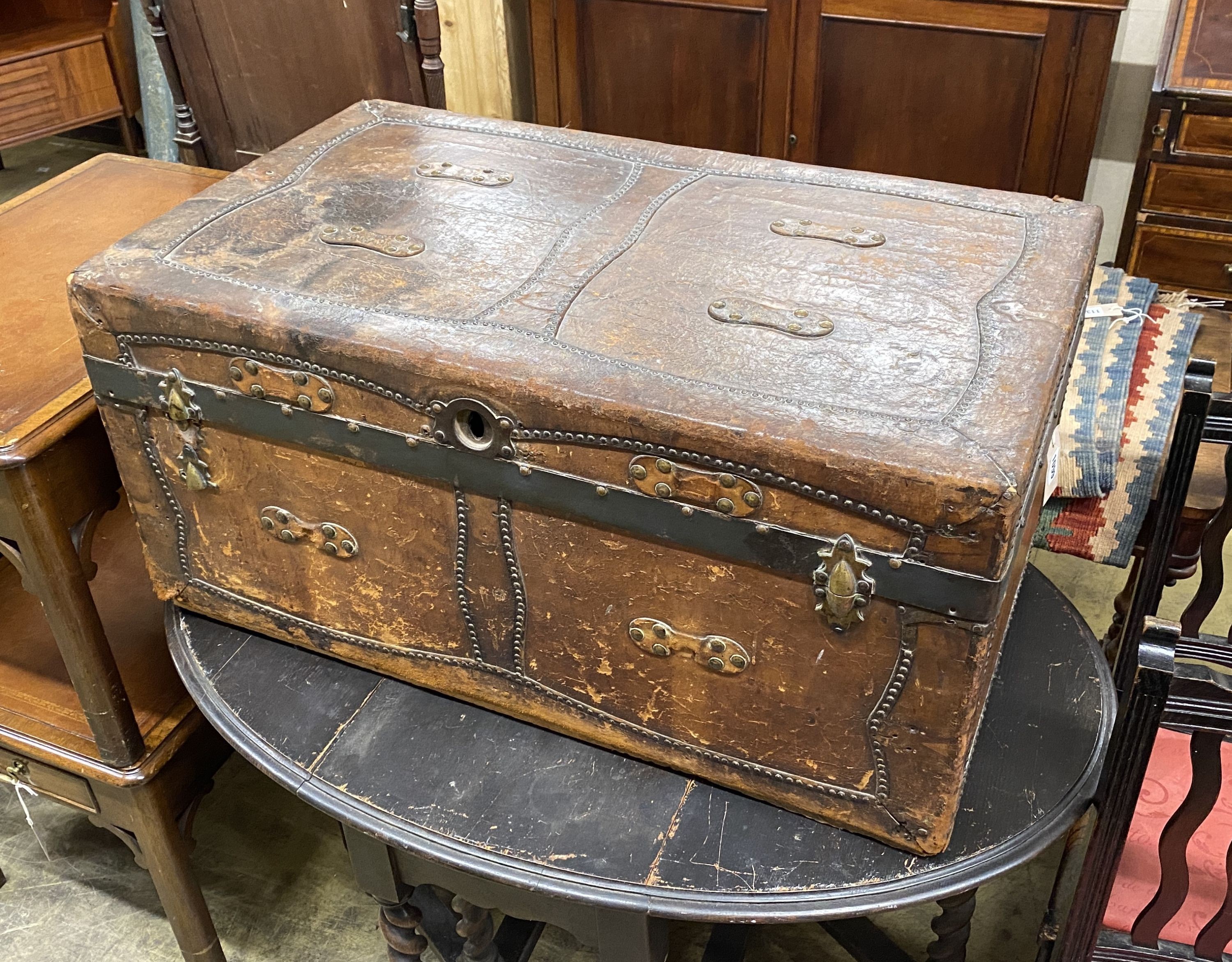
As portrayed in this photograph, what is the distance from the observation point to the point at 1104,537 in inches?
70.4

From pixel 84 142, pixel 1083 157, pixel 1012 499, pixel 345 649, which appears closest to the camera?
pixel 1012 499

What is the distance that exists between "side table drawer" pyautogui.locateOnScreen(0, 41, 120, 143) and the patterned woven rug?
3746mm

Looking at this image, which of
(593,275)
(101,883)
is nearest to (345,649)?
(593,275)

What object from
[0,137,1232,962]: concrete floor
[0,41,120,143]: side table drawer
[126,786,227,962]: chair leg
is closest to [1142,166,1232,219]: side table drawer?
[0,137,1232,962]: concrete floor

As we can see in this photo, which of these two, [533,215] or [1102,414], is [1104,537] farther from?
[533,215]

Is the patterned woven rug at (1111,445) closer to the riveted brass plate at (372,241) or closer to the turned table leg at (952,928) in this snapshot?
the turned table leg at (952,928)

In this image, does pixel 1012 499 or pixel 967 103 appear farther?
pixel 967 103

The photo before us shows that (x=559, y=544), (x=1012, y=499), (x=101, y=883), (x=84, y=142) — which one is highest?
(x=1012, y=499)

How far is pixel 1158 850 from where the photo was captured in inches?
46.3

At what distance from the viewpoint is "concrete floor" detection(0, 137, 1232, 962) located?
1885 millimetres

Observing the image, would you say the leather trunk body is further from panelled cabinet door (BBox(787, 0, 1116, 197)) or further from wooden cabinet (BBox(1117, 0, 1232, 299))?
panelled cabinet door (BBox(787, 0, 1116, 197))

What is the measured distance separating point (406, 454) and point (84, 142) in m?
4.56

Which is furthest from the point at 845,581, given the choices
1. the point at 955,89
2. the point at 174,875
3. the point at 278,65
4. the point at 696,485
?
the point at 955,89

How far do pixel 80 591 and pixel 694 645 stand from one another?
2.69ft
